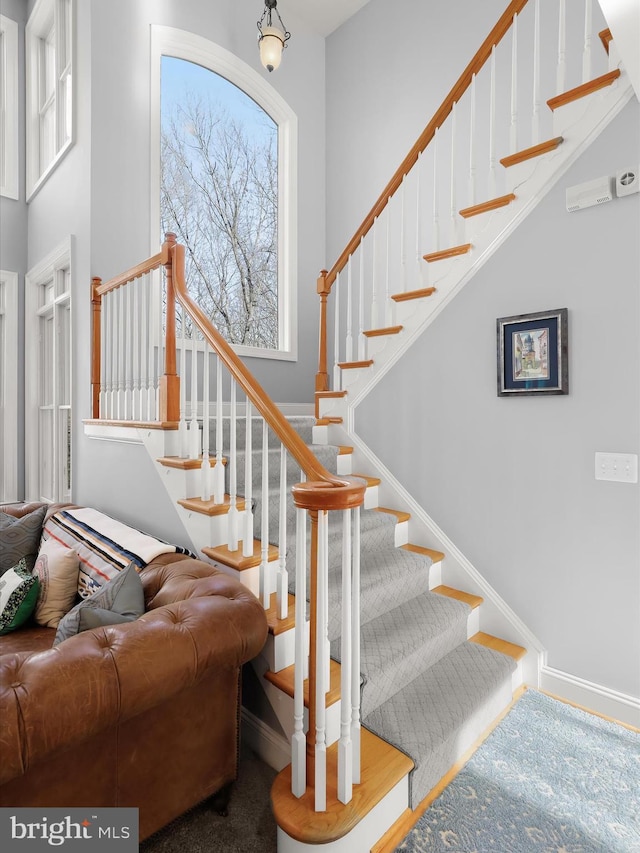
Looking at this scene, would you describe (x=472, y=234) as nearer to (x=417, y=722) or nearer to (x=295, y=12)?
(x=417, y=722)

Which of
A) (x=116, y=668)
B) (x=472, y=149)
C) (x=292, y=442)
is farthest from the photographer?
(x=472, y=149)

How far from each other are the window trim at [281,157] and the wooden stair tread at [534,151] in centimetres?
239

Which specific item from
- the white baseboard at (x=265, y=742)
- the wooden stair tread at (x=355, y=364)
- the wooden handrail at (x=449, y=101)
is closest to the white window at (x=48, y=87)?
the wooden handrail at (x=449, y=101)

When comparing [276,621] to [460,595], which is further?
[460,595]

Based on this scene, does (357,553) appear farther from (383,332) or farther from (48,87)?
(48,87)

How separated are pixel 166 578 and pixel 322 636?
753mm

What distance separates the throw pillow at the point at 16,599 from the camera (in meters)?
2.14

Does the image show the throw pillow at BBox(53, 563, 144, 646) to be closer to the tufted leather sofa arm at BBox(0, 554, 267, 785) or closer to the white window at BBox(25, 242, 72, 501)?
the tufted leather sofa arm at BBox(0, 554, 267, 785)

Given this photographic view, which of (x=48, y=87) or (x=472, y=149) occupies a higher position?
(x=48, y=87)

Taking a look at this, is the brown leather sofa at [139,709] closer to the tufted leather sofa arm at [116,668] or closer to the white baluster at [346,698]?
the tufted leather sofa arm at [116,668]

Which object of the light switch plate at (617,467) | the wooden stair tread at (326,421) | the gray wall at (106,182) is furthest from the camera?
the wooden stair tread at (326,421)

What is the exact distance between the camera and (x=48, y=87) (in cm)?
392

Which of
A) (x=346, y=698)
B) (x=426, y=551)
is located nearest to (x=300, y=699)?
(x=346, y=698)

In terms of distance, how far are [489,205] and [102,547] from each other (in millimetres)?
2600
